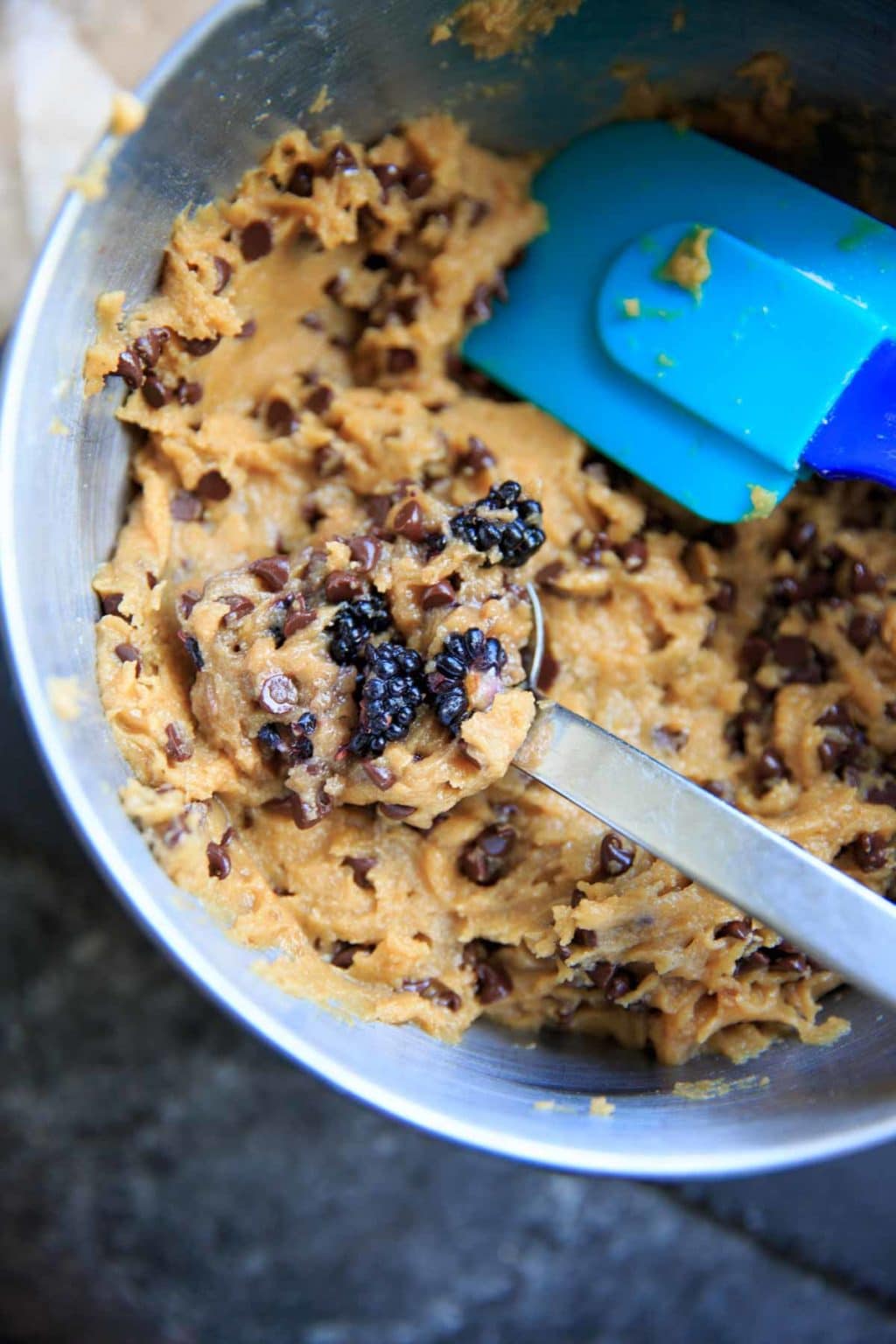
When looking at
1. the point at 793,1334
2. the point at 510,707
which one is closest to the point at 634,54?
the point at 510,707

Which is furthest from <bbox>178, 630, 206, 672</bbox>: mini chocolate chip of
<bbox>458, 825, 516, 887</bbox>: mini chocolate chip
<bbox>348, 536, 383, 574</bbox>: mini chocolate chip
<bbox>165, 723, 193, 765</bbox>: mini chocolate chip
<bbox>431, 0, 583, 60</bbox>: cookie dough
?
<bbox>431, 0, 583, 60</bbox>: cookie dough

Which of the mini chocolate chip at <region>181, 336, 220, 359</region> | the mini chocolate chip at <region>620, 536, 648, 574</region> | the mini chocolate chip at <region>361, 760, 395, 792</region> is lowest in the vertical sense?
the mini chocolate chip at <region>620, 536, 648, 574</region>

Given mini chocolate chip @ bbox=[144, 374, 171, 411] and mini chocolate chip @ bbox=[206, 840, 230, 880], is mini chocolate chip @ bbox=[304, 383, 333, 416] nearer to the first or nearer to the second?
mini chocolate chip @ bbox=[144, 374, 171, 411]

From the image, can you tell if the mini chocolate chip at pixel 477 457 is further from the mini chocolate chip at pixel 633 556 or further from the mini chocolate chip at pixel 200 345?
the mini chocolate chip at pixel 200 345

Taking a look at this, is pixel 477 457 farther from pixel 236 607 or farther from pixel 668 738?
pixel 668 738

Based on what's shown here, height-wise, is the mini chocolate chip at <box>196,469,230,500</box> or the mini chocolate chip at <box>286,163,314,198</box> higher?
the mini chocolate chip at <box>286,163,314,198</box>

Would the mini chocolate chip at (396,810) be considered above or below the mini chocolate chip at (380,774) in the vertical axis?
below

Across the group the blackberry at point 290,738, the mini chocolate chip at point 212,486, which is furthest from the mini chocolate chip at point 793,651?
the mini chocolate chip at point 212,486
